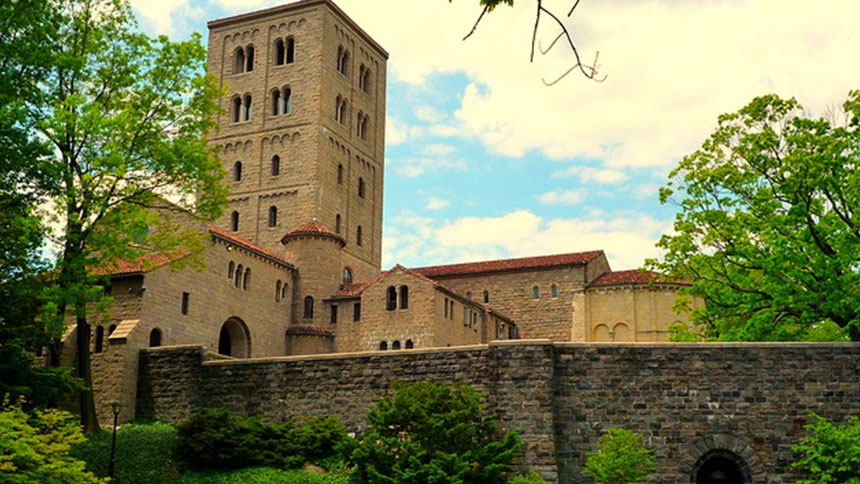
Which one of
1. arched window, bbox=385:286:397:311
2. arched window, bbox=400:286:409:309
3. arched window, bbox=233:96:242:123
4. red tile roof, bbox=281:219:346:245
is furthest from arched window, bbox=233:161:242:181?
arched window, bbox=400:286:409:309

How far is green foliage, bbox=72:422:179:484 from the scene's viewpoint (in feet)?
89.2

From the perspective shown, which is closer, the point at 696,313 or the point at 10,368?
the point at 10,368

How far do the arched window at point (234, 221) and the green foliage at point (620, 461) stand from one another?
1510 inches

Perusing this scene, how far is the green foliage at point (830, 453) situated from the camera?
81.6ft

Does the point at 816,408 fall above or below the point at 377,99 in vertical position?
below

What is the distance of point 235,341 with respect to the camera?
47.7m

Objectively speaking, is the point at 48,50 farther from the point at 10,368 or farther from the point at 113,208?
the point at 10,368

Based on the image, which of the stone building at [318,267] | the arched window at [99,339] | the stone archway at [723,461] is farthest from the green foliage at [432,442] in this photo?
the arched window at [99,339]

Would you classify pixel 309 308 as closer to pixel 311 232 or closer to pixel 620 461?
pixel 311 232

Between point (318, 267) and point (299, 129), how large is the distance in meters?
11.5

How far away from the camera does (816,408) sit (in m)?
27.4

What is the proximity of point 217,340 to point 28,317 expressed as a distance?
600 inches

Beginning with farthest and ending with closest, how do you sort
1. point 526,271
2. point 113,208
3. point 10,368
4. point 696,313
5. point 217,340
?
point 526,271
point 217,340
point 696,313
point 113,208
point 10,368

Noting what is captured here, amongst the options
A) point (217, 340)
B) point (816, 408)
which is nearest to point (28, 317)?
point (217, 340)
